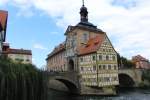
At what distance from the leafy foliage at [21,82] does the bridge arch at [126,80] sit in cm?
5251

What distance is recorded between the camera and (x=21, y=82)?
1902cm

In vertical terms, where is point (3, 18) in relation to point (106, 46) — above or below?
above

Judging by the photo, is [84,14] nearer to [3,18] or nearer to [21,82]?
[3,18]

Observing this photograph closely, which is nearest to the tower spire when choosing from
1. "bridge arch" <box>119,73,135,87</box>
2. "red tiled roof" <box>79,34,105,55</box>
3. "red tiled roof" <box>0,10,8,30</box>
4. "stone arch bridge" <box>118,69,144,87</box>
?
"red tiled roof" <box>79,34,105,55</box>

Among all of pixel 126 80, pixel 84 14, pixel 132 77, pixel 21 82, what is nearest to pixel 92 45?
pixel 84 14

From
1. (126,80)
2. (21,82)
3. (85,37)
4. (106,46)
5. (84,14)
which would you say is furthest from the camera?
(126,80)

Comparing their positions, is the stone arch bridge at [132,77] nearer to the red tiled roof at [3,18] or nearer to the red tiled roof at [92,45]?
the red tiled roof at [92,45]

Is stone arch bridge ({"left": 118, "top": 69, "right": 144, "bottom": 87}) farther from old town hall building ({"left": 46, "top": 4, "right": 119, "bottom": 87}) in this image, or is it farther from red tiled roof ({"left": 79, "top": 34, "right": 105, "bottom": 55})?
red tiled roof ({"left": 79, "top": 34, "right": 105, "bottom": 55})

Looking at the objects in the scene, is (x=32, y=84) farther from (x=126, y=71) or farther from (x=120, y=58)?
(x=120, y=58)

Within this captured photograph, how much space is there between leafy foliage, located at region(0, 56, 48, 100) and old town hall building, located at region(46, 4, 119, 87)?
115 feet

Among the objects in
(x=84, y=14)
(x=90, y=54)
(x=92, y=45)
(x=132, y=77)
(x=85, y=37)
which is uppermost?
(x=84, y=14)

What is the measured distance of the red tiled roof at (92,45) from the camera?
56794 millimetres

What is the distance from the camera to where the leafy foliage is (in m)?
17.8

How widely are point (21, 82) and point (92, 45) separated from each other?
40138mm
